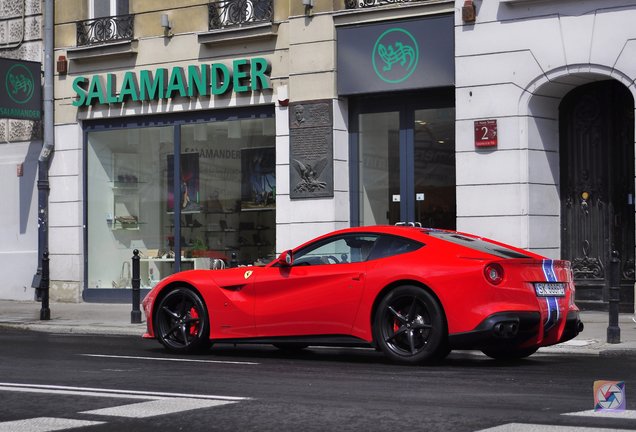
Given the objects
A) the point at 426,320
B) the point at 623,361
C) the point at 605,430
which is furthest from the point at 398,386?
the point at 623,361

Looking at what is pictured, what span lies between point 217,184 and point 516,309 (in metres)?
11.9

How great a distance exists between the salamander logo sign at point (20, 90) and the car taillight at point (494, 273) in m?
13.9

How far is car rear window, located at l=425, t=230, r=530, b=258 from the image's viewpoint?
1126cm

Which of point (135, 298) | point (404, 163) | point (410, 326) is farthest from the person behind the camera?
point (404, 163)

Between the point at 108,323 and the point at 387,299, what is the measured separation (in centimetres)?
749

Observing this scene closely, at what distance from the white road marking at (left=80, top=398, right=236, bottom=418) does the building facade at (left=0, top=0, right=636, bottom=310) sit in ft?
35.4

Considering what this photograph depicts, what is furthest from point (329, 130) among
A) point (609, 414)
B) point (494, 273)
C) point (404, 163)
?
point (609, 414)

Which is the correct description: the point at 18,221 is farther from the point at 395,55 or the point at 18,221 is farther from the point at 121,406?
the point at 121,406

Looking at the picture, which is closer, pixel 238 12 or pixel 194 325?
pixel 194 325

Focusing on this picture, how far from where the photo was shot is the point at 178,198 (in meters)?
22.5

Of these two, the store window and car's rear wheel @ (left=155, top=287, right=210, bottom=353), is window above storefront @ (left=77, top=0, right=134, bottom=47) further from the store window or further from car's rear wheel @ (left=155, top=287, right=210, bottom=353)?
car's rear wheel @ (left=155, top=287, right=210, bottom=353)

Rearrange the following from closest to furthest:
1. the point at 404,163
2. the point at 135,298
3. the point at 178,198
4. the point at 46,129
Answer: the point at 135,298 < the point at 404,163 < the point at 178,198 < the point at 46,129

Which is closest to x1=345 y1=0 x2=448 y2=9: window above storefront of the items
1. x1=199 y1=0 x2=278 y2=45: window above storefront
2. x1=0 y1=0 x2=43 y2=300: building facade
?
x1=199 y1=0 x2=278 y2=45: window above storefront

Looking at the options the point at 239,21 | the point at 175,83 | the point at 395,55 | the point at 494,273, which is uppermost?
the point at 239,21
